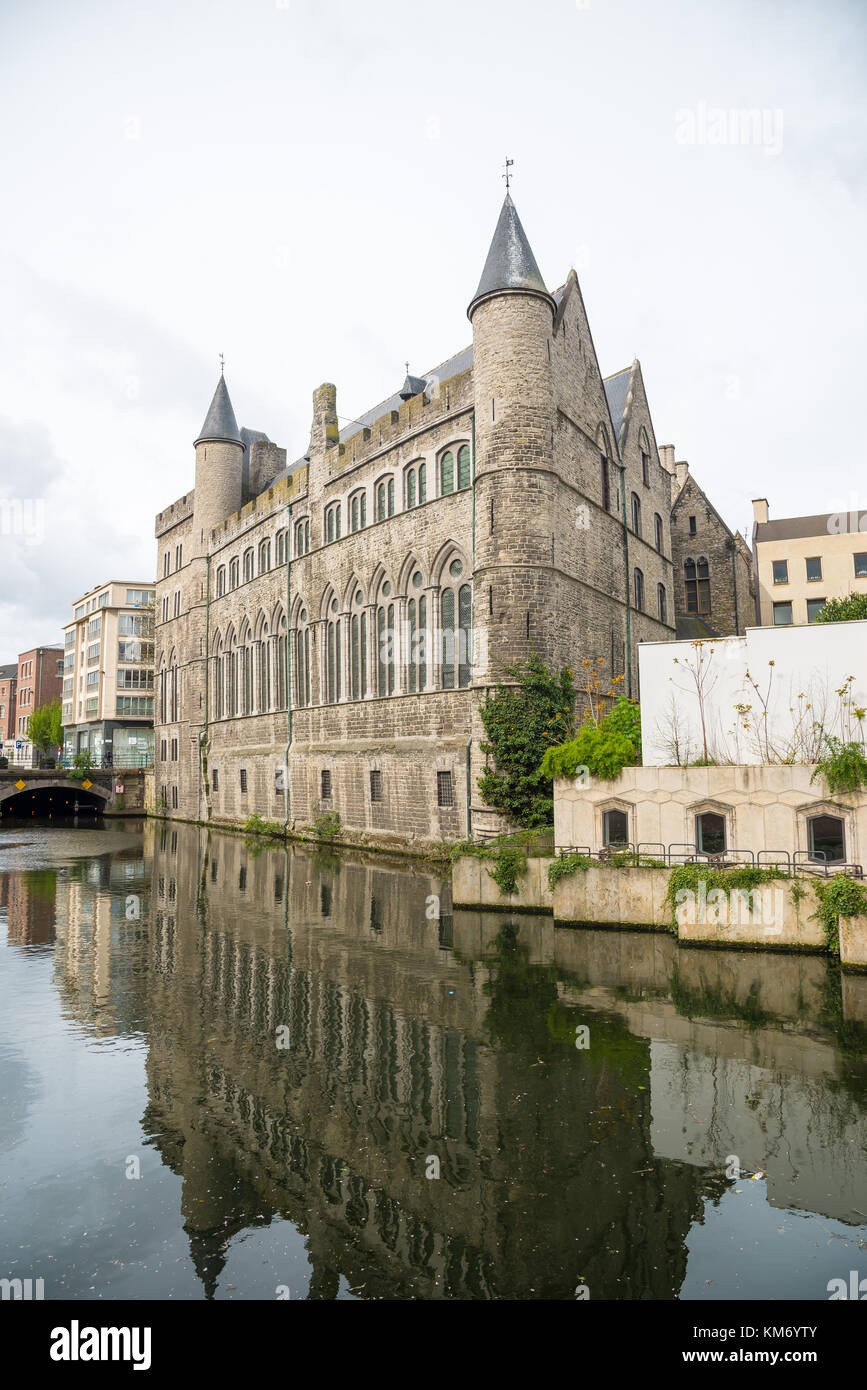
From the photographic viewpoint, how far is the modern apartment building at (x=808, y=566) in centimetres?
4191

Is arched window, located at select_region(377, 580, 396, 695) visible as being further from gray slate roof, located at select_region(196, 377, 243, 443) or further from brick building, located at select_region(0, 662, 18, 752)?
brick building, located at select_region(0, 662, 18, 752)

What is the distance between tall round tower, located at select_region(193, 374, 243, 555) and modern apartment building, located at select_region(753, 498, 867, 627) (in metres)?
27.5

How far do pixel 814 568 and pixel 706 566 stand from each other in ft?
23.4

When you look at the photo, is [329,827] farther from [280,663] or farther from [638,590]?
[638,590]

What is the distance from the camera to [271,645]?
36.8 metres

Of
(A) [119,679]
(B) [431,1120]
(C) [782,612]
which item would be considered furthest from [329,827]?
(A) [119,679]

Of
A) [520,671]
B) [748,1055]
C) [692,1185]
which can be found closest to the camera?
[692,1185]

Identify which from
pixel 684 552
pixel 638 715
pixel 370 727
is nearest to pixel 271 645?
pixel 370 727

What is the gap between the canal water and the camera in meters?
4.88

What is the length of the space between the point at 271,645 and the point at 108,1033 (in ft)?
93.6

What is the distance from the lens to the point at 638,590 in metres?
30.5

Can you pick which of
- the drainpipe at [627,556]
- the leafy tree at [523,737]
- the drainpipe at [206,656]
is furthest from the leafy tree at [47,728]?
the leafy tree at [523,737]

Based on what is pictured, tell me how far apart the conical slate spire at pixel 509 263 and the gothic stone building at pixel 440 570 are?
2.4 inches

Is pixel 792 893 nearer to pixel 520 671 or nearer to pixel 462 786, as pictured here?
pixel 520 671
